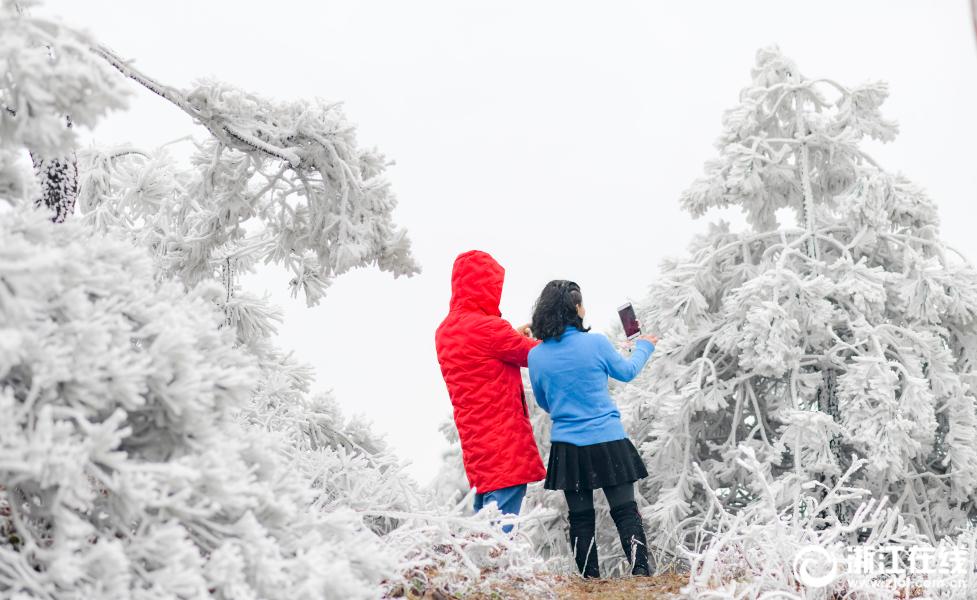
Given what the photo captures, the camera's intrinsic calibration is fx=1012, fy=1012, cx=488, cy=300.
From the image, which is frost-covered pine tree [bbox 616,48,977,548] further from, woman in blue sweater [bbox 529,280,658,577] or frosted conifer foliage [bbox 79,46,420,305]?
frosted conifer foliage [bbox 79,46,420,305]

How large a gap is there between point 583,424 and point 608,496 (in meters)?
0.47

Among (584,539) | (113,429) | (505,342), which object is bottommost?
(584,539)

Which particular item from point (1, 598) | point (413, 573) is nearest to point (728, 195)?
point (413, 573)

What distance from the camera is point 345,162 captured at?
5238 mm

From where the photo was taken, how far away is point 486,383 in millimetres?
6223

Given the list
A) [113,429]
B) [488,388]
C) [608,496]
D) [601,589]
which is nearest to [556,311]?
[488,388]

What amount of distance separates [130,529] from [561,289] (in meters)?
3.51

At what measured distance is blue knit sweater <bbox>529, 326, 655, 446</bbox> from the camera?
6004 millimetres

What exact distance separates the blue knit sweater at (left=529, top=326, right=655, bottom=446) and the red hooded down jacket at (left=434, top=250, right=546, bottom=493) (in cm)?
21

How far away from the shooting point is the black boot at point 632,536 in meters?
5.96

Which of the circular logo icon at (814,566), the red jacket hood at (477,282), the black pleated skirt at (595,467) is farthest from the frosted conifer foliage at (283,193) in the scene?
the circular logo icon at (814,566)

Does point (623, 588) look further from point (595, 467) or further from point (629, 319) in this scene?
point (629, 319)

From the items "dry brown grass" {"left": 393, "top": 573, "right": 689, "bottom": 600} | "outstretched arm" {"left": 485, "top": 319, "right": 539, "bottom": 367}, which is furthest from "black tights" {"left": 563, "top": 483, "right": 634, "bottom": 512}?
"outstretched arm" {"left": 485, "top": 319, "right": 539, "bottom": 367}

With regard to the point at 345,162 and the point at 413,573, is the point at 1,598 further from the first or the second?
the point at 345,162
